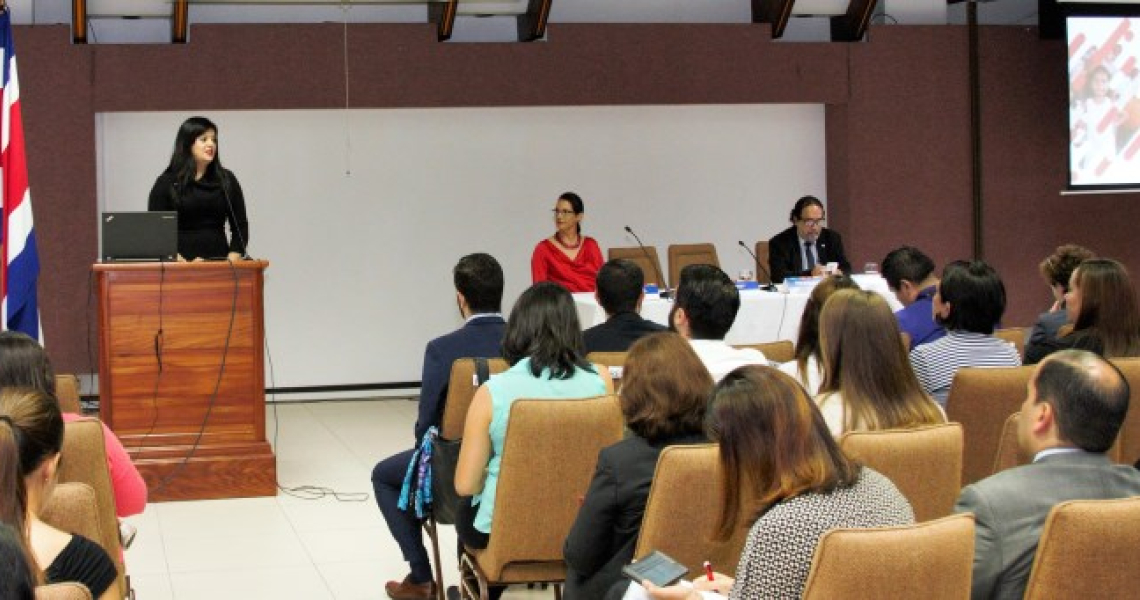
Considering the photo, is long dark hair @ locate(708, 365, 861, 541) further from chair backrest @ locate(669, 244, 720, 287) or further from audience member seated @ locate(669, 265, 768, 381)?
chair backrest @ locate(669, 244, 720, 287)

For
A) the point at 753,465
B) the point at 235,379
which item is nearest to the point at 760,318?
the point at 235,379

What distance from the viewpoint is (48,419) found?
2803mm

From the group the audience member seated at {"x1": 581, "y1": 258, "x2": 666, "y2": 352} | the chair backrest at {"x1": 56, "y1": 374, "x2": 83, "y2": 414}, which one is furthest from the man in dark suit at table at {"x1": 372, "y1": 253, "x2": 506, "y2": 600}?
the chair backrest at {"x1": 56, "y1": 374, "x2": 83, "y2": 414}

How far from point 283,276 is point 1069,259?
5.81m

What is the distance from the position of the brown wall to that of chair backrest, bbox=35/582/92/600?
757cm

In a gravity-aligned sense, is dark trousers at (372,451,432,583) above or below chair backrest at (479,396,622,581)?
below

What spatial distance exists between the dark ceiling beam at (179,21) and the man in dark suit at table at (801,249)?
4207mm

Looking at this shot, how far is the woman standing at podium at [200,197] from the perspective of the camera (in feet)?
22.4

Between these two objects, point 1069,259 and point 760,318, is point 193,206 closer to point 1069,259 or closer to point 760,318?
point 760,318

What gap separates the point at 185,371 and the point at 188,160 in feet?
3.56

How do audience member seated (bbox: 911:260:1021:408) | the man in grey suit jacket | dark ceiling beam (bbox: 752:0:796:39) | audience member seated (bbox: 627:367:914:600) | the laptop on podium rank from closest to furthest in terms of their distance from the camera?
audience member seated (bbox: 627:367:914:600)
the man in grey suit jacket
audience member seated (bbox: 911:260:1021:408)
the laptop on podium
dark ceiling beam (bbox: 752:0:796:39)

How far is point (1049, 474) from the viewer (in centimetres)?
273

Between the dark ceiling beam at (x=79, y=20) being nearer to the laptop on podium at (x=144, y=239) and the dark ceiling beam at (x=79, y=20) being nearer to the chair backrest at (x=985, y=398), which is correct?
the laptop on podium at (x=144, y=239)

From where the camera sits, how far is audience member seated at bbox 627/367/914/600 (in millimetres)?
2432
